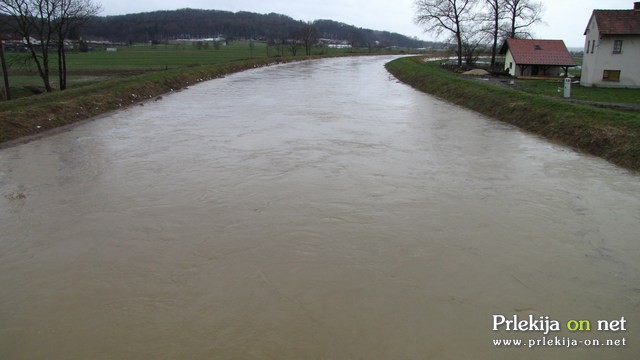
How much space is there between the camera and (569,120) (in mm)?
14602

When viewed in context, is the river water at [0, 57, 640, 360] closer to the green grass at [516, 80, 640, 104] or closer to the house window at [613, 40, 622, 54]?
the green grass at [516, 80, 640, 104]

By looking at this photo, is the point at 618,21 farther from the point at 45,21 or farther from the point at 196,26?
the point at 196,26

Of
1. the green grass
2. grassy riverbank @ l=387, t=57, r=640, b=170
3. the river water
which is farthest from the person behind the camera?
the green grass

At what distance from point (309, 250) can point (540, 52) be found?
4009cm

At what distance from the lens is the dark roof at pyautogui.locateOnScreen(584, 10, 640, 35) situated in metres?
29.0

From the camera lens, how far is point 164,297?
5.40 metres

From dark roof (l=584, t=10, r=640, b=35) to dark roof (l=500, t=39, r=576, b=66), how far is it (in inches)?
318

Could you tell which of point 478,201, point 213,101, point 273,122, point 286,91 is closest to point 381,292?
point 478,201

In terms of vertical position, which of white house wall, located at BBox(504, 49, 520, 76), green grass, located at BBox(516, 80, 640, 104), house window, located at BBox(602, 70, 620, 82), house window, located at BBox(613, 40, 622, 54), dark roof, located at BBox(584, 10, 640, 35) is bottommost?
green grass, located at BBox(516, 80, 640, 104)

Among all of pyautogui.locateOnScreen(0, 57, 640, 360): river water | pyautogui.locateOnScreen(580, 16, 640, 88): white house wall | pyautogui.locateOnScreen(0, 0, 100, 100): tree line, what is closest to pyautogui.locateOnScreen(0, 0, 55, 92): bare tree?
pyautogui.locateOnScreen(0, 0, 100, 100): tree line

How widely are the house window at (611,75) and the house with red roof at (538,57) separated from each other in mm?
8651

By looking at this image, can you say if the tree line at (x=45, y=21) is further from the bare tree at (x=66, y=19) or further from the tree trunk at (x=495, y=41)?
the tree trunk at (x=495, y=41)

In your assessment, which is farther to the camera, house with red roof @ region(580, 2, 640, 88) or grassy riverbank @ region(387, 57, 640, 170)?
house with red roof @ region(580, 2, 640, 88)

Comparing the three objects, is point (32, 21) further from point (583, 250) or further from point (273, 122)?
point (583, 250)
